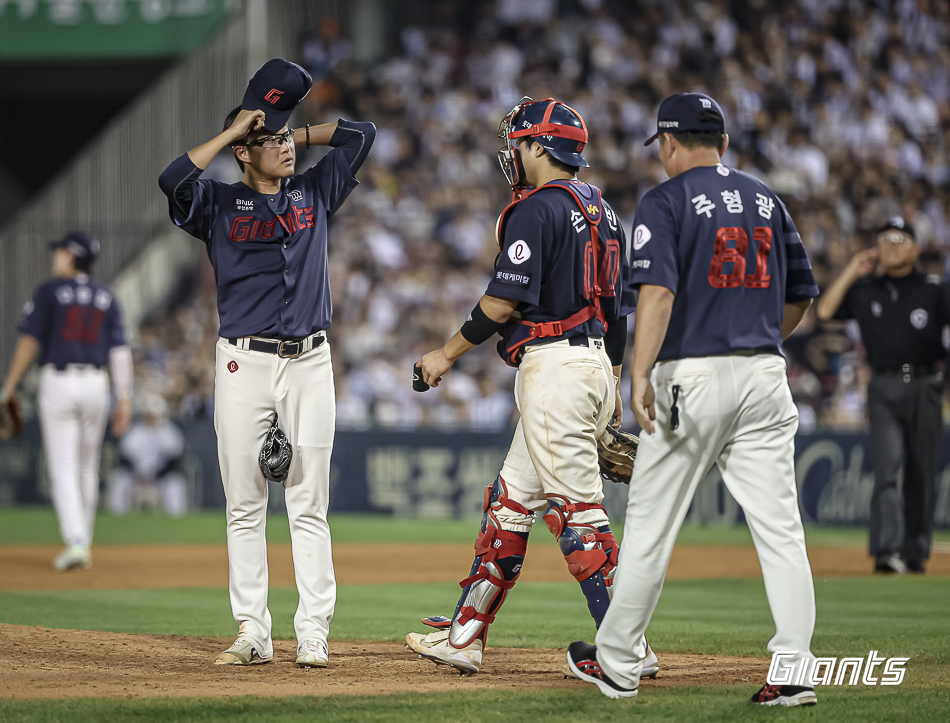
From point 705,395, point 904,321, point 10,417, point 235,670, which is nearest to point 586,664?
point 705,395

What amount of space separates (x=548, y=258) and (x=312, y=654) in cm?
213

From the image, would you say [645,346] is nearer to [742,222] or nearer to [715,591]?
[742,222]

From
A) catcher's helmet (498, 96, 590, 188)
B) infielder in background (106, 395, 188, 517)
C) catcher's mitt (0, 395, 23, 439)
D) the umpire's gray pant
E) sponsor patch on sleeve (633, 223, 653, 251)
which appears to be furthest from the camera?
infielder in background (106, 395, 188, 517)

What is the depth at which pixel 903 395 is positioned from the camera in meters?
10.0

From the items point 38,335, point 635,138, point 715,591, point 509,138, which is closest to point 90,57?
point 635,138

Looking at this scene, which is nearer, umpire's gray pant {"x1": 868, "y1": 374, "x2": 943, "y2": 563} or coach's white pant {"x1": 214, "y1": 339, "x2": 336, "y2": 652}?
coach's white pant {"x1": 214, "y1": 339, "x2": 336, "y2": 652}

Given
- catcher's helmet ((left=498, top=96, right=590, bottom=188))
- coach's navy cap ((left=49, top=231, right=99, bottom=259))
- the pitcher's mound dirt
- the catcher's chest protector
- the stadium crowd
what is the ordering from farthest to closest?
the stadium crowd
coach's navy cap ((left=49, top=231, right=99, bottom=259))
catcher's helmet ((left=498, top=96, right=590, bottom=188))
the catcher's chest protector
the pitcher's mound dirt

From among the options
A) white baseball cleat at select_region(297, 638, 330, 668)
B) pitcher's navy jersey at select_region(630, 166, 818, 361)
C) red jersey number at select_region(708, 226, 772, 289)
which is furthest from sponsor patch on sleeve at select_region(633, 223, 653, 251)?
white baseball cleat at select_region(297, 638, 330, 668)

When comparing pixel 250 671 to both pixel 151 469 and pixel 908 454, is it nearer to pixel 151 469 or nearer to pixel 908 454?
pixel 908 454

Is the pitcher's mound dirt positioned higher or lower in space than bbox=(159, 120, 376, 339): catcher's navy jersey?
lower

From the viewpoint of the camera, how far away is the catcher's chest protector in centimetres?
528

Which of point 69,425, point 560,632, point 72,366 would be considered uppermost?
point 72,366

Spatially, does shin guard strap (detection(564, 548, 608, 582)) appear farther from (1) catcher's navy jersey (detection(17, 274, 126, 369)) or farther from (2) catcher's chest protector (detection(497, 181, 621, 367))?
(1) catcher's navy jersey (detection(17, 274, 126, 369))

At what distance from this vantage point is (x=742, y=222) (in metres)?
4.79
